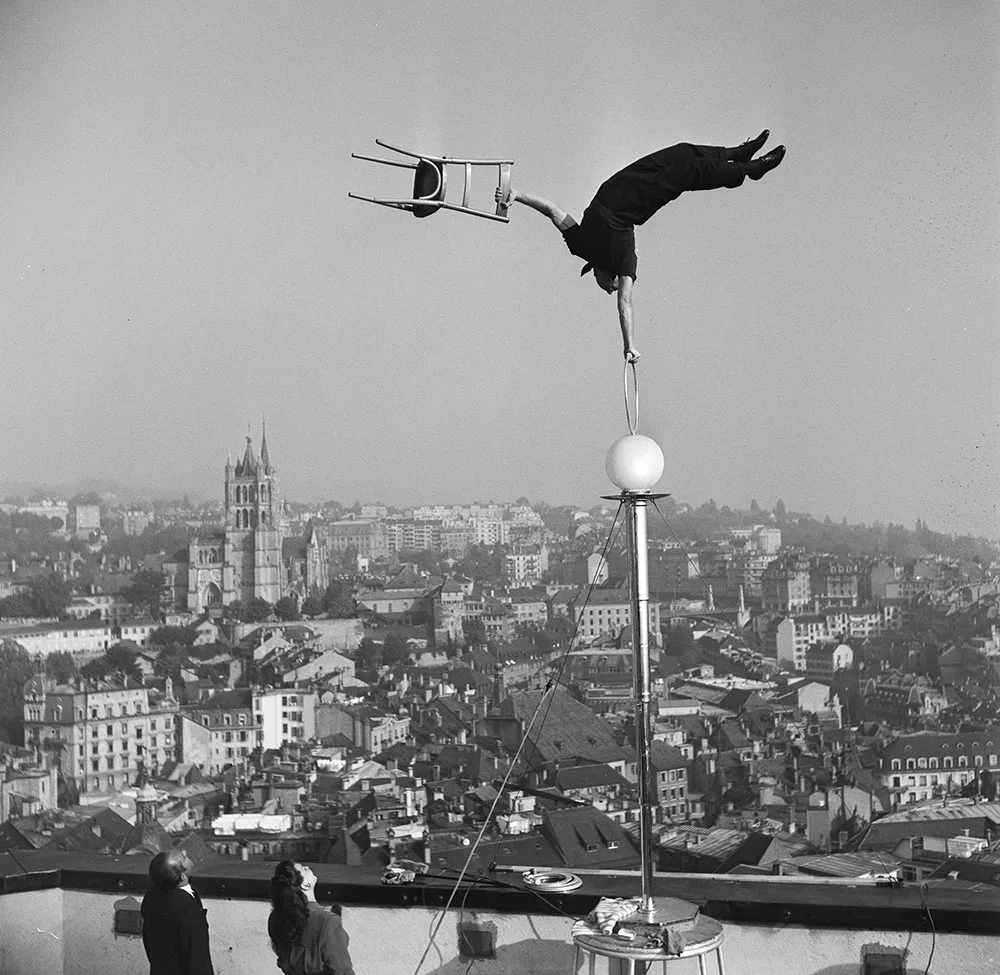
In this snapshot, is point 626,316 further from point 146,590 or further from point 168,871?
point 146,590

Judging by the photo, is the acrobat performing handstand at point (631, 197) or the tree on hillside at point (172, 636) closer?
the acrobat performing handstand at point (631, 197)

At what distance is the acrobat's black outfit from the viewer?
1739mm

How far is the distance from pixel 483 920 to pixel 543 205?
4.07 feet

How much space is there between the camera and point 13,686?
14609 millimetres

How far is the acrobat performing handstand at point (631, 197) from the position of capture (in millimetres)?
1737

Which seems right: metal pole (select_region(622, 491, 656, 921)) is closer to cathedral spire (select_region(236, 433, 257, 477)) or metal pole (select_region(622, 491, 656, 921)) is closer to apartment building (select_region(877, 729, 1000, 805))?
cathedral spire (select_region(236, 433, 257, 477))

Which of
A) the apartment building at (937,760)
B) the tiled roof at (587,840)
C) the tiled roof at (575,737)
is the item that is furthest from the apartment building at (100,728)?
the tiled roof at (587,840)

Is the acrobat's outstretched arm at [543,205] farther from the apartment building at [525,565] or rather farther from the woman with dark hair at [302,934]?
the apartment building at [525,565]

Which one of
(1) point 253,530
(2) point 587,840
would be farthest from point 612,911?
(1) point 253,530

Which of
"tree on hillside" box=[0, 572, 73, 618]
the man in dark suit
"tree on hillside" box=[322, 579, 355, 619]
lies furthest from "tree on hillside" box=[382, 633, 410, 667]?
the man in dark suit

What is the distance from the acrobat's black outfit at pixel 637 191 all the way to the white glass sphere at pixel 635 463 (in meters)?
0.33

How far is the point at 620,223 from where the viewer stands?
1757 millimetres

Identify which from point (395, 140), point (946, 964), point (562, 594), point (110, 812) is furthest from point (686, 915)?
point (110, 812)

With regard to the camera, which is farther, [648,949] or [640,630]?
[640,630]
